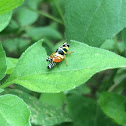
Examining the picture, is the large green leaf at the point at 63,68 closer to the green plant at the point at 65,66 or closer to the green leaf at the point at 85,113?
the green plant at the point at 65,66

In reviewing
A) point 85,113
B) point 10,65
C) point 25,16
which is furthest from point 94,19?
point 25,16

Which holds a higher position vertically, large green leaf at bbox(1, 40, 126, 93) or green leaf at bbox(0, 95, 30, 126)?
large green leaf at bbox(1, 40, 126, 93)

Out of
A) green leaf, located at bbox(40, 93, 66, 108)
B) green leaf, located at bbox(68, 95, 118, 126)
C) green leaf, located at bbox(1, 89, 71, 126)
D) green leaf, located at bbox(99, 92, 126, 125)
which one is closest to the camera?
green leaf, located at bbox(1, 89, 71, 126)

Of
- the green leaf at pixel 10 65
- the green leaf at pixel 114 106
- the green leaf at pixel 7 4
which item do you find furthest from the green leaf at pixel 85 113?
the green leaf at pixel 7 4

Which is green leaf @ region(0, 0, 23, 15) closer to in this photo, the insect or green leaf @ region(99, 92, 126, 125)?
the insect

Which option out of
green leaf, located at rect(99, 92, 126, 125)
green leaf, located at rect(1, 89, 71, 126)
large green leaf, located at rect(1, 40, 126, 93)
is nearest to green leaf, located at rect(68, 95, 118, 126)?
green leaf, located at rect(99, 92, 126, 125)

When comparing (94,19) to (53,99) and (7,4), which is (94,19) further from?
(53,99)
